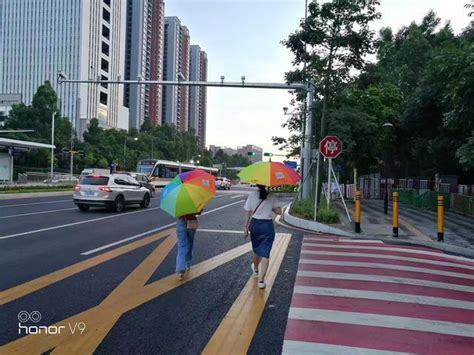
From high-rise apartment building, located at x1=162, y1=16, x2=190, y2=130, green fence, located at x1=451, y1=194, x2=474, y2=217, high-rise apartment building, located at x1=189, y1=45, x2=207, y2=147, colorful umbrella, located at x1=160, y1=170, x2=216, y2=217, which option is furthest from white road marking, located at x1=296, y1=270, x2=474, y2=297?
high-rise apartment building, located at x1=189, y1=45, x2=207, y2=147

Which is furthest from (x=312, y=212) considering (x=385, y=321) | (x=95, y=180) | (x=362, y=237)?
(x=385, y=321)

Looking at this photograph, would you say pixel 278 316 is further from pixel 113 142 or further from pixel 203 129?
pixel 203 129

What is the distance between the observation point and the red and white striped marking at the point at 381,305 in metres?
4.66

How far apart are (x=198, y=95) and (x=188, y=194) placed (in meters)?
122

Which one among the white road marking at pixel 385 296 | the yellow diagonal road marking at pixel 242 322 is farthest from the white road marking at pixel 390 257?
the white road marking at pixel 385 296

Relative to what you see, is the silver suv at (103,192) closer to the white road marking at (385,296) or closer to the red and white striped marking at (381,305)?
the red and white striped marking at (381,305)

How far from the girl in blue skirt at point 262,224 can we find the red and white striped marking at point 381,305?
0.66 metres

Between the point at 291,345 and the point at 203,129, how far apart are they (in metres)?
156

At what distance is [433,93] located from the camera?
87.1 feet

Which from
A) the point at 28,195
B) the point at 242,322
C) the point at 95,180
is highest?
the point at 95,180

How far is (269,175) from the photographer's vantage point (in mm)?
6852

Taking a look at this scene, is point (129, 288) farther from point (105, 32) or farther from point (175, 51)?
point (105, 32)

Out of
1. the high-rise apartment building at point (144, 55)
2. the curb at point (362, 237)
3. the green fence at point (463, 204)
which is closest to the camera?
the curb at point (362, 237)

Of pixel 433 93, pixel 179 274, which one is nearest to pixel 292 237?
pixel 179 274
